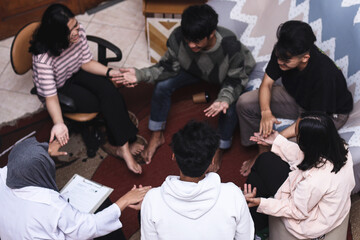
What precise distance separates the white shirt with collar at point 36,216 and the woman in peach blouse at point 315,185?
2.87ft

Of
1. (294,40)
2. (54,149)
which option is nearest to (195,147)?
(294,40)

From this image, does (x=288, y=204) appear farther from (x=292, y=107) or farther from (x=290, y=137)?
(x=292, y=107)

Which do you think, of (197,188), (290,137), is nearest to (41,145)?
(197,188)

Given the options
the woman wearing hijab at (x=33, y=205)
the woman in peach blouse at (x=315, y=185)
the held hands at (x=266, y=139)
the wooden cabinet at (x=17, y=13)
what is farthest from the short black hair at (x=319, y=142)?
the wooden cabinet at (x=17, y=13)

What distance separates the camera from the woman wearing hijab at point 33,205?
1.72 meters

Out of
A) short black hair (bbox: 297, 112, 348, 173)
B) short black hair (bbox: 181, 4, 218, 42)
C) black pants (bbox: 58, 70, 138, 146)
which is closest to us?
short black hair (bbox: 297, 112, 348, 173)

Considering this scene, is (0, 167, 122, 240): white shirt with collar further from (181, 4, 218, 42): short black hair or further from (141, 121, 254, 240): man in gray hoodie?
(181, 4, 218, 42): short black hair

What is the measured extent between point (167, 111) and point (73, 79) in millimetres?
663

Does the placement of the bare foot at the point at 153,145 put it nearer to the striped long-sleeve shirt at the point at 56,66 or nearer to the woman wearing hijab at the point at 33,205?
the striped long-sleeve shirt at the point at 56,66

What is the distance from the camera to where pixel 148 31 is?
3287 mm

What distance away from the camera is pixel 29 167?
1.76m

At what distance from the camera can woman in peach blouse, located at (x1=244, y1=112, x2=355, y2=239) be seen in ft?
6.08

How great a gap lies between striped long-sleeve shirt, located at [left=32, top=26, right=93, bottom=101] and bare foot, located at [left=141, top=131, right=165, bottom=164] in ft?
2.24

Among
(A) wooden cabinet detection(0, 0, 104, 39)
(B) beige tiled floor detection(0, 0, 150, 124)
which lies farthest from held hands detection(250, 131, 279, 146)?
(A) wooden cabinet detection(0, 0, 104, 39)
